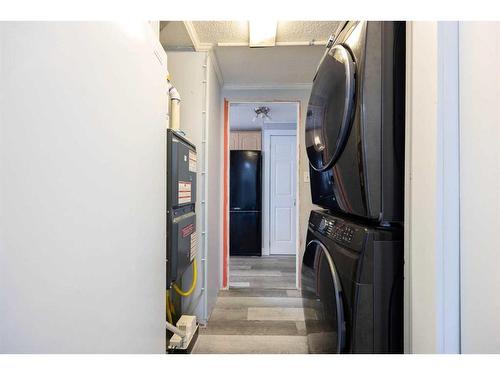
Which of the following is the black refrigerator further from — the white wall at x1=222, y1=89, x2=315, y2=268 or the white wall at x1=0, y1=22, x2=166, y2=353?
the white wall at x1=0, y1=22, x2=166, y2=353

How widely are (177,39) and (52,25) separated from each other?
1.66 metres

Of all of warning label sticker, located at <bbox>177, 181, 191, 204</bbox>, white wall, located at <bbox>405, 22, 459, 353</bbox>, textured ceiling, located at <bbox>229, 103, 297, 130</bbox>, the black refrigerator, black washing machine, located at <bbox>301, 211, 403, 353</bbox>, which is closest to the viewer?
white wall, located at <bbox>405, 22, 459, 353</bbox>

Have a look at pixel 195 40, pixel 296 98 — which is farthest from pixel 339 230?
pixel 296 98

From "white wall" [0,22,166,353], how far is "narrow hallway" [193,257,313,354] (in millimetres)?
909

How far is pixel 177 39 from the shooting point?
Result: 6.48ft

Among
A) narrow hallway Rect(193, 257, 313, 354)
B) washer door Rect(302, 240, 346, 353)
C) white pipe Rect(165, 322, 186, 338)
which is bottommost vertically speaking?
narrow hallway Rect(193, 257, 313, 354)

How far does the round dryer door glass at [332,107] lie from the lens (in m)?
0.87

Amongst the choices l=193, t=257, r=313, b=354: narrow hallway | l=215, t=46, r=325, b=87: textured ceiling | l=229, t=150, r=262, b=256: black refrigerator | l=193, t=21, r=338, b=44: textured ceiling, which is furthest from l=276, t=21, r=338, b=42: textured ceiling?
l=229, t=150, r=262, b=256: black refrigerator

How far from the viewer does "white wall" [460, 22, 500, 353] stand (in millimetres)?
514

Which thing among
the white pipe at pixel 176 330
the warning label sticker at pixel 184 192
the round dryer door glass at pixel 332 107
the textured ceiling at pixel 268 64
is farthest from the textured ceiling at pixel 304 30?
the white pipe at pixel 176 330

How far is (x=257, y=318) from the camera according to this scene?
2248 millimetres

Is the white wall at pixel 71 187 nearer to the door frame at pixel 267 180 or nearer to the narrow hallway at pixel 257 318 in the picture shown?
the narrow hallway at pixel 257 318

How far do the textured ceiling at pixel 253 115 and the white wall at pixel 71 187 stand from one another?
3.01m
